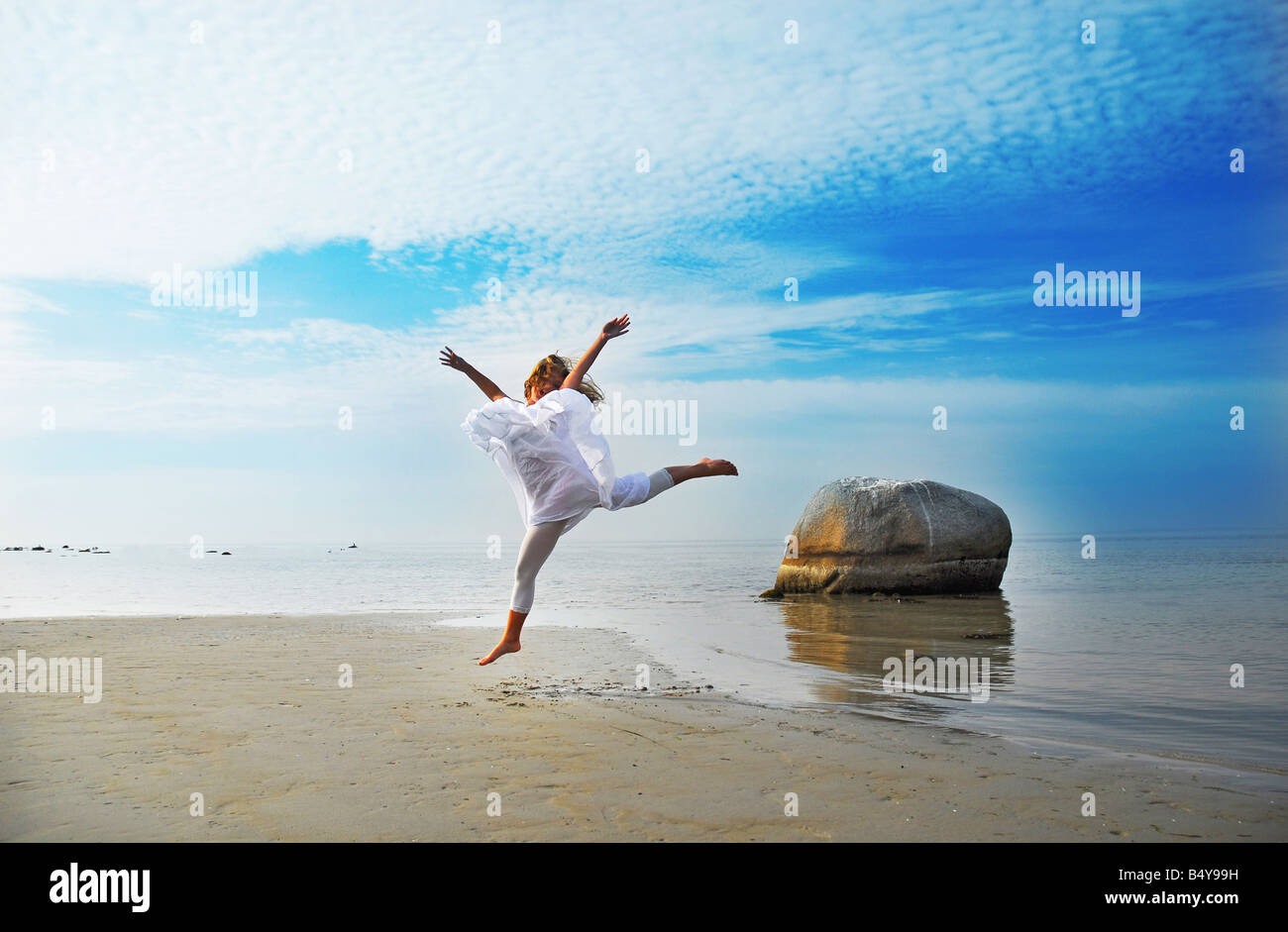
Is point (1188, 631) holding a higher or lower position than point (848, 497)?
lower

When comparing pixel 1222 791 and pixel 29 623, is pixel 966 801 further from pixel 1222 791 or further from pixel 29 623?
pixel 29 623

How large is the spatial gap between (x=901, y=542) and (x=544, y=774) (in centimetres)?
1649

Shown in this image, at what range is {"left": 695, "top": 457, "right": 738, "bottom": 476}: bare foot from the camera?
7262 millimetres

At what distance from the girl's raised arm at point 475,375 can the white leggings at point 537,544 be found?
107 centimetres

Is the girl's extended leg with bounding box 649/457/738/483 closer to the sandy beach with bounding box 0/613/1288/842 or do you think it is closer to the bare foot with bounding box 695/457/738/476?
the bare foot with bounding box 695/457/738/476

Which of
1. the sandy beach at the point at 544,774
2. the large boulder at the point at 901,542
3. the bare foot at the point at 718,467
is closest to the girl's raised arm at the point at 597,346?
the bare foot at the point at 718,467

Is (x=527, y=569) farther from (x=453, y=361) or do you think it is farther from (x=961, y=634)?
(x=961, y=634)

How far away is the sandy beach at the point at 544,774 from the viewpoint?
4.57 m

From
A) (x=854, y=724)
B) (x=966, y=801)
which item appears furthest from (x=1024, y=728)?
(x=966, y=801)

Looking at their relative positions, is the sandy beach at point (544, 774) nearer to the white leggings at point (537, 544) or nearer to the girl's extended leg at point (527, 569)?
the girl's extended leg at point (527, 569)

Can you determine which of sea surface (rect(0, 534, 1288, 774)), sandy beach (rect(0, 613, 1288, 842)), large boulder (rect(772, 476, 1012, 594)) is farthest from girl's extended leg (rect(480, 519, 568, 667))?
large boulder (rect(772, 476, 1012, 594))

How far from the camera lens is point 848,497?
21.1 meters

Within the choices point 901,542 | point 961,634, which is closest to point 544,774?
point 961,634

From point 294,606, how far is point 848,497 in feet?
41.6
